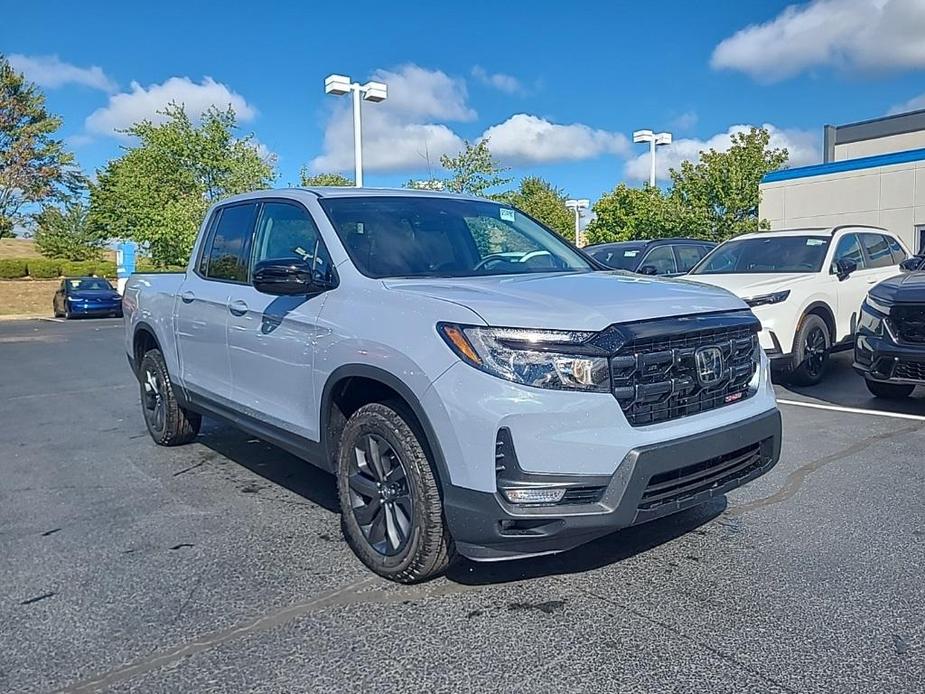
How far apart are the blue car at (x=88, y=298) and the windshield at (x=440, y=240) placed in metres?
23.8

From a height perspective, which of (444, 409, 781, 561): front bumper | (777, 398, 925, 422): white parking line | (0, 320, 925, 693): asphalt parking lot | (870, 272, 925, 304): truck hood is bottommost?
(0, 320, 925, 693): asphalt parking lot

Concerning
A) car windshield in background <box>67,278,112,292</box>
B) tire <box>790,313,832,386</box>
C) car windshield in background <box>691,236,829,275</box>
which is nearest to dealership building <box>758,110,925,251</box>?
car windshield in background <box>691,236,829,275</box>

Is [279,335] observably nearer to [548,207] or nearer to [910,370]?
[910,370]

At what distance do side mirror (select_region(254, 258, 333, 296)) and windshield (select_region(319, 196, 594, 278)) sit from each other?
0.23 meters

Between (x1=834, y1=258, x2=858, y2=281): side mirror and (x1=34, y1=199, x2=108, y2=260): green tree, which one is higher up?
(x1=34, y1=199, x2=108, y2=260): green tree

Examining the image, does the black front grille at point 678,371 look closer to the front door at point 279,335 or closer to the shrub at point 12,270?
the front door at point 279,335

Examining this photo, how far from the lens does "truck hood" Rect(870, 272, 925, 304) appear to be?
6.89 metres

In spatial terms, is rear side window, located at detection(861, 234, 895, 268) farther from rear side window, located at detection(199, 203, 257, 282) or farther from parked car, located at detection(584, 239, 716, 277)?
rear side window, located at detection(199, 203, 257, 282)

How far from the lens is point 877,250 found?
10.0 metres

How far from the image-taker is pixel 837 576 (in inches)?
140

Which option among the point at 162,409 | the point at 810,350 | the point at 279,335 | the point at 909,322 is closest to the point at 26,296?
the point at 162,409

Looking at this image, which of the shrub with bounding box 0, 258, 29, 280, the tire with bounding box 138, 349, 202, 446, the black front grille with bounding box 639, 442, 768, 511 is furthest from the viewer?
the shrub with bounding box 0, 258, 29, 280

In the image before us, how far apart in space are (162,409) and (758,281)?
6206mm

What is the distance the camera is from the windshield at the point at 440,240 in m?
4.09
